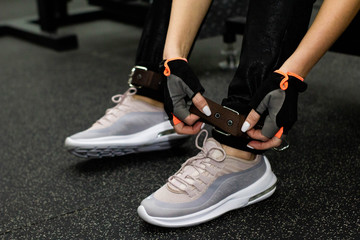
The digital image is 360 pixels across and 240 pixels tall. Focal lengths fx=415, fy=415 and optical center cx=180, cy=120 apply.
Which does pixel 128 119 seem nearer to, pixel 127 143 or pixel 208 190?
pixel 127 143

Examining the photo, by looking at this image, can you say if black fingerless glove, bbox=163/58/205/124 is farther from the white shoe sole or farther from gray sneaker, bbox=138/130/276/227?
the white shoe sole

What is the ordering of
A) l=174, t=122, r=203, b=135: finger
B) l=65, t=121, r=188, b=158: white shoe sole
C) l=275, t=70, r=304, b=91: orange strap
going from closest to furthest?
1. l=275, t=70, r=304, b=91: orange strap
2. l=174, t=122, r=203, b=135: finger
3. l=65, t=121, r=188, b=158: white shoe sole

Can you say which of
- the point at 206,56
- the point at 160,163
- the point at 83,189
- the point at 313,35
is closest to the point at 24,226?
the point at 83,189

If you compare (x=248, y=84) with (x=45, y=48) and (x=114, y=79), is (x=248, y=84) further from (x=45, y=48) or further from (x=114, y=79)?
(x=45, y=48)

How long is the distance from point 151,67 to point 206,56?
32.9 inches

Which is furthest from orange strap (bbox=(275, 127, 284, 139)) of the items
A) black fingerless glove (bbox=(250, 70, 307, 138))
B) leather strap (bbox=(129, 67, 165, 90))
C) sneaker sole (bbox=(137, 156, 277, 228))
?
leather strap (bbox=(129, 67, 165, 90))

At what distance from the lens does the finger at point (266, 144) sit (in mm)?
603

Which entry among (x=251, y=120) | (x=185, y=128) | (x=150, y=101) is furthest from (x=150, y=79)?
(x=251, y=120)

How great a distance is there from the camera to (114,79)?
1.42 metres

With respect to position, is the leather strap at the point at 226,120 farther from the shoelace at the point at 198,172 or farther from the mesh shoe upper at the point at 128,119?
the mesh shoe upper at the point at 128,119

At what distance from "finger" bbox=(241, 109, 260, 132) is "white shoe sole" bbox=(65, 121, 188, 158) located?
10.6 inches

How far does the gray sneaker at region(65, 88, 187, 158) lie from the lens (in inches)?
31.2

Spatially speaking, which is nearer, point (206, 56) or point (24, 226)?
point (24, 226)

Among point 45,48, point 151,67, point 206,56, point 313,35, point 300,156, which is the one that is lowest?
point 45,48
